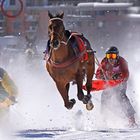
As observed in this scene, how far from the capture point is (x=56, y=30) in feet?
27.7

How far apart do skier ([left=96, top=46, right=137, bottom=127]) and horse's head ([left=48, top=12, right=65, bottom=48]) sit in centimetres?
221

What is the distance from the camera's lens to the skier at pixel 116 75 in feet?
35.0

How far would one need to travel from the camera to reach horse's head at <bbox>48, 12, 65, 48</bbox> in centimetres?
829

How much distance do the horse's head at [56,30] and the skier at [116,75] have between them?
2213 millimetres

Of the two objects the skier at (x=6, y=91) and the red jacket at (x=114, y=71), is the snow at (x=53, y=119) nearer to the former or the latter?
the skier at (x=6, y=91)

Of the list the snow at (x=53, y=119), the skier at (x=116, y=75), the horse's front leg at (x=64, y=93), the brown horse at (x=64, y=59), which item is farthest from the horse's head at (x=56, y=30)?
the skier at (x=116, y=75)

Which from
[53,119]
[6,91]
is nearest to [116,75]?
[53,119]

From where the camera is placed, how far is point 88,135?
8.73 m

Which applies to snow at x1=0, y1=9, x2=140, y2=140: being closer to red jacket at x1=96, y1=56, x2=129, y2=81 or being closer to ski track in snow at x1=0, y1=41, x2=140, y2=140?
ski track in snow at x1=0, y1=41, x2=140, y2=140

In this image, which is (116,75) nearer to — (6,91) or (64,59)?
(64,59)

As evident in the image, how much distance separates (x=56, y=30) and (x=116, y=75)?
2.58 metres

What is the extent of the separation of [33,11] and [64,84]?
113 feet

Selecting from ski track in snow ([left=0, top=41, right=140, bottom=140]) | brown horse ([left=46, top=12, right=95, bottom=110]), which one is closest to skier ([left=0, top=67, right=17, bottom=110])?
ski track in snow ([left=0, top=41, right=140, bottom=140])

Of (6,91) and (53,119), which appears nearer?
(6,91)
